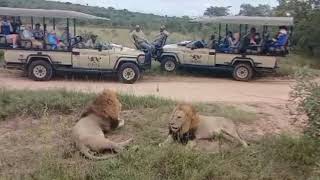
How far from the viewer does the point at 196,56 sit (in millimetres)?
17578

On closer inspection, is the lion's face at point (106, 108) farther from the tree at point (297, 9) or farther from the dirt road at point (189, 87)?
the tree at point (297, 9)

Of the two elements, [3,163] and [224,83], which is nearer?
[3,163]

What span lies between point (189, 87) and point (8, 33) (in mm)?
5393

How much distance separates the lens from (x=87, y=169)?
25.4ft

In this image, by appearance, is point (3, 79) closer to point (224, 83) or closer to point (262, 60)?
point (224, 83)

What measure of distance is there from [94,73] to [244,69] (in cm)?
460

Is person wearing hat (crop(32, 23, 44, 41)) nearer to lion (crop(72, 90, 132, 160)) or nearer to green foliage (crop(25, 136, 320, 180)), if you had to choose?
lion (crop(72, 90, 132, 160))

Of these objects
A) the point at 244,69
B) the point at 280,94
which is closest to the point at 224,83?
the point at 244,69

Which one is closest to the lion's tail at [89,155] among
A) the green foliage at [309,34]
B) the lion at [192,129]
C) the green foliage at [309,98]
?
the lion at [192,129]

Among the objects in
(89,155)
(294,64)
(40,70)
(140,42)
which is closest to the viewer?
(89,155)

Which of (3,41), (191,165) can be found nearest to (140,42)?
(3,41)

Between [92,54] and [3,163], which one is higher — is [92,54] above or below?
above

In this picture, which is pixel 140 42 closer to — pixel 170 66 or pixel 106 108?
pixel 170 66

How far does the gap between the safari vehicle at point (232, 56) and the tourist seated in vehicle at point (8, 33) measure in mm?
4610
